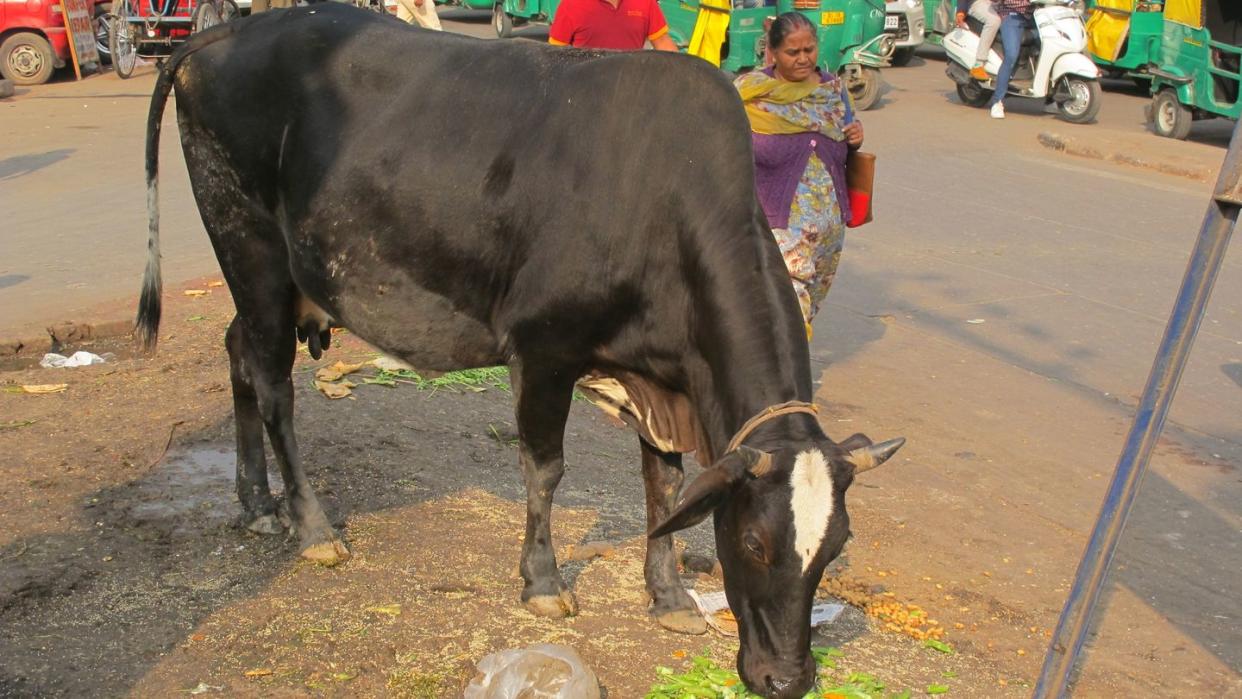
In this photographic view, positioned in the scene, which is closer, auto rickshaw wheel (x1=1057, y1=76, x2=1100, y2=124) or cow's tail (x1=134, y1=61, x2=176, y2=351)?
cow's tail (x1=134, y1=61, x2=176, y2=351)

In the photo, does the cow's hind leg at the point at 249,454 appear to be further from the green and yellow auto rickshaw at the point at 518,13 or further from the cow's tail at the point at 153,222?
the green and yellow auto rickshaw at the point at 518,13

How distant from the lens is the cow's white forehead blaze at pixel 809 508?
137 inches

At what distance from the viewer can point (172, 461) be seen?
5824 mm

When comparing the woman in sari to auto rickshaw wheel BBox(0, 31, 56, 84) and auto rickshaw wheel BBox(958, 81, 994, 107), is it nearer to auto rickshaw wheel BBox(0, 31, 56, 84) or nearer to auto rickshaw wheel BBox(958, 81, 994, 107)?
auto rickshaw wheel BBox(958, 81, 994, 107)

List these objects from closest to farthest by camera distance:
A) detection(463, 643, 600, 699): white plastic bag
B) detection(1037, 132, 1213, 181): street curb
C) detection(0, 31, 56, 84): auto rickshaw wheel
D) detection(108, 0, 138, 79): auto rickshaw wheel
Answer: detection(463, 643, 600, 699): white plastic bag < detection(1037, 132, 1213, 181): street curb < detection(0, 31, 56, 84): auto rickshaw wheel < detection(108, 0, 138, 79): auto rickshaw wheel

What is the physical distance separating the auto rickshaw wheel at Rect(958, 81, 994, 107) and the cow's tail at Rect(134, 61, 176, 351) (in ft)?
42.9

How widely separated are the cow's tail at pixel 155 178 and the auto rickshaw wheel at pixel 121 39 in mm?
13263

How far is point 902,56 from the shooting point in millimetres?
20344

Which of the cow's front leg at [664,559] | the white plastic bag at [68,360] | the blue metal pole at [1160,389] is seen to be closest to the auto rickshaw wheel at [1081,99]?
the white plastic bag at [68,360]

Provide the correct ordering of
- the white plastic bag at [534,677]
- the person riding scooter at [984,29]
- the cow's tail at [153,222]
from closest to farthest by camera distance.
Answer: the white plastic bag at [534,677] < the cow's tail at [153,222] < the person riding scooter at [984,29]

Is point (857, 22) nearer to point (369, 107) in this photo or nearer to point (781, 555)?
point (369, 107)

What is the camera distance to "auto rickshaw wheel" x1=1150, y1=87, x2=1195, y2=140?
46.8ft

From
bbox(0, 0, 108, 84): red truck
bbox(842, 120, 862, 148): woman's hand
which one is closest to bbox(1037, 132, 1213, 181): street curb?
bbox(842, 120, 862, 148): woman's hand

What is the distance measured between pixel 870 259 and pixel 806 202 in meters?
4.05
